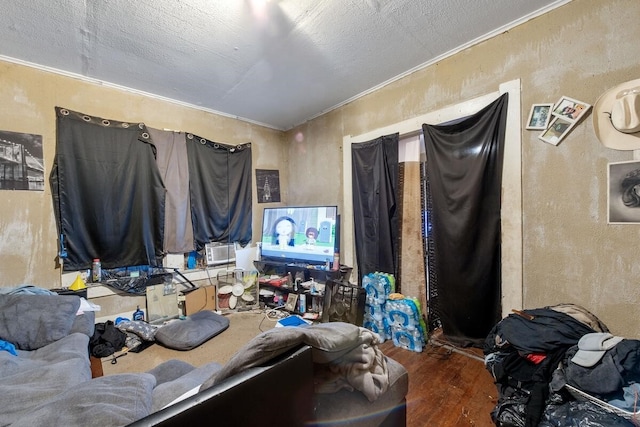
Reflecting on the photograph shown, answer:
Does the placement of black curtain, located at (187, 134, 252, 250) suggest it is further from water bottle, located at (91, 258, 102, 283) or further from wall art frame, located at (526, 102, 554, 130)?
wall art frame, located at (526, 102, 554, 130)

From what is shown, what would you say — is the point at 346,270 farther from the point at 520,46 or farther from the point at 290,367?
the point at 520,46

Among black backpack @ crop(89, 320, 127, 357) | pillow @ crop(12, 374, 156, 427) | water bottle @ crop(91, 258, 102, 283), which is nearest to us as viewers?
pillow @ crop(12, 374, 156, 427)

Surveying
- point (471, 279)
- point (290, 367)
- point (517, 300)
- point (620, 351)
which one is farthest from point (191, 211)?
point (620, 351)

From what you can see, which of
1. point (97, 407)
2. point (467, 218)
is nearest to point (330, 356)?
point (97, 407)

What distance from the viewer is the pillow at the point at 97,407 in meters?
0.77

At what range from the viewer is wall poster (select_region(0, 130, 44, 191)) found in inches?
89.4

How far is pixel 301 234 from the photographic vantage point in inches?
130

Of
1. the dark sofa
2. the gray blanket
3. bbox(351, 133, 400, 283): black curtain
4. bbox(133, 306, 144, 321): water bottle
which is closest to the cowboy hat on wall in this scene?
bbox(351, 133, 400, 283): black curtain

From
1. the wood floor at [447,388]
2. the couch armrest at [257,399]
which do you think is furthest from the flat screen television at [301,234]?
the couch armrest at [257,399]

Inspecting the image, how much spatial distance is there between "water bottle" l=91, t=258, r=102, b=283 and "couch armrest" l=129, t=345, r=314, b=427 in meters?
2.67

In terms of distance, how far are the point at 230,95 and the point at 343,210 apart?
188 centimetres

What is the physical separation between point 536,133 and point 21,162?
4219 millimetres

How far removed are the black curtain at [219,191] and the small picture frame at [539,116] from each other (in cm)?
313

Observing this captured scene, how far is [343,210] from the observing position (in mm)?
3285
